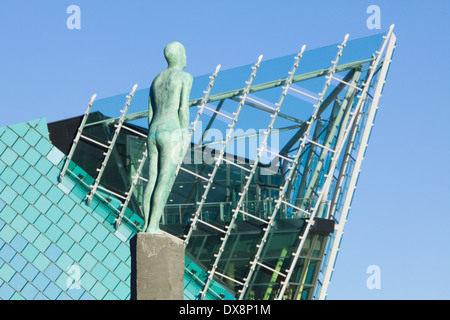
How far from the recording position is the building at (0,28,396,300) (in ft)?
113

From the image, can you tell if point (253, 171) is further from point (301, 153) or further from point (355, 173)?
point (355, 173)

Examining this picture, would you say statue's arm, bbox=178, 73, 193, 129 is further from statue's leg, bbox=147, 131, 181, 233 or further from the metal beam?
the metal beam

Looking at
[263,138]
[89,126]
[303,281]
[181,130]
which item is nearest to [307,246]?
[303,281]

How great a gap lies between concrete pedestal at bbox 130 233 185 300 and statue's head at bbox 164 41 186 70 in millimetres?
3092

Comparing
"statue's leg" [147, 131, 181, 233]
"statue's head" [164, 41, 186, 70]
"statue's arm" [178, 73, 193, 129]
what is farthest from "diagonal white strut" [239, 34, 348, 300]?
"statue's leg" [147, 131, 181, 233]

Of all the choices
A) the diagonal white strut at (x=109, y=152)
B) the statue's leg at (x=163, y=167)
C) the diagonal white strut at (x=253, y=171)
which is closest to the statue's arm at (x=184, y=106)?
the statue's leg at (x=163, y=167)

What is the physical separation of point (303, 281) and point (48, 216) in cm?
969

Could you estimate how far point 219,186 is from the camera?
34.5 m

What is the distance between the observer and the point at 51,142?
35.9 metres

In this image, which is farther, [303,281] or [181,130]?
[303,281]

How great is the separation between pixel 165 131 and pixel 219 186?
61.5ft

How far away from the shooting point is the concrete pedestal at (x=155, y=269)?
1517 cm

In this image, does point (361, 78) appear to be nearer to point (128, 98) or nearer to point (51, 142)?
point (128, 98)

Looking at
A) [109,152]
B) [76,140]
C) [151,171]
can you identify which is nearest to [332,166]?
[109,152]
